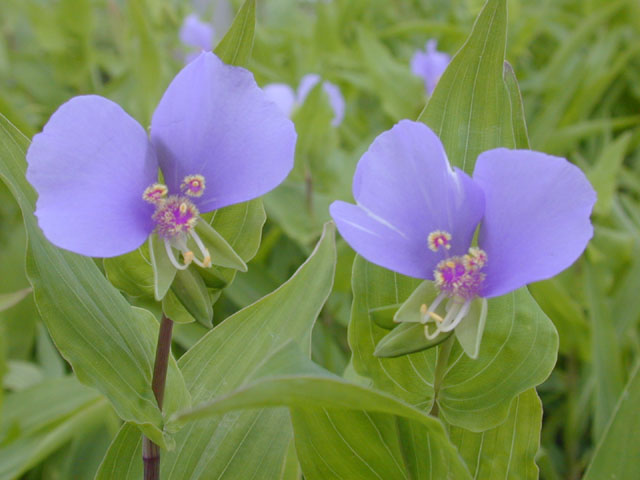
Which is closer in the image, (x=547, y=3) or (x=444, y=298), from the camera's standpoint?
A: (x=444, y=298)

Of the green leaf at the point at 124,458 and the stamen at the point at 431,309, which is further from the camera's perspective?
the green leaf at the point at 124,458

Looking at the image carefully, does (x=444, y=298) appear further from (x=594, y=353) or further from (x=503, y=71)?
(x=594, y=353)

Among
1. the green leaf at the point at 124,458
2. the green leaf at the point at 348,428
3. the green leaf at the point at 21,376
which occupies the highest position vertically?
the green leaf at the point at 348,428

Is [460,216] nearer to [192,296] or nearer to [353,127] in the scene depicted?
[192,296]

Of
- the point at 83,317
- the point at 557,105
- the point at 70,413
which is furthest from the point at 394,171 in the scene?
the point at 557,105

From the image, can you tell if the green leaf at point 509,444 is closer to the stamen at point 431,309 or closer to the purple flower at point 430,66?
the stamen at point 431,309

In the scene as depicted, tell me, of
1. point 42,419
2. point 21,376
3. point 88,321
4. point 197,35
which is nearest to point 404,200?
point 88,321

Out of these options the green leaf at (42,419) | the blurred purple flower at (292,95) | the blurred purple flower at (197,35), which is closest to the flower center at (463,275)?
the green leaf at (42,419)
